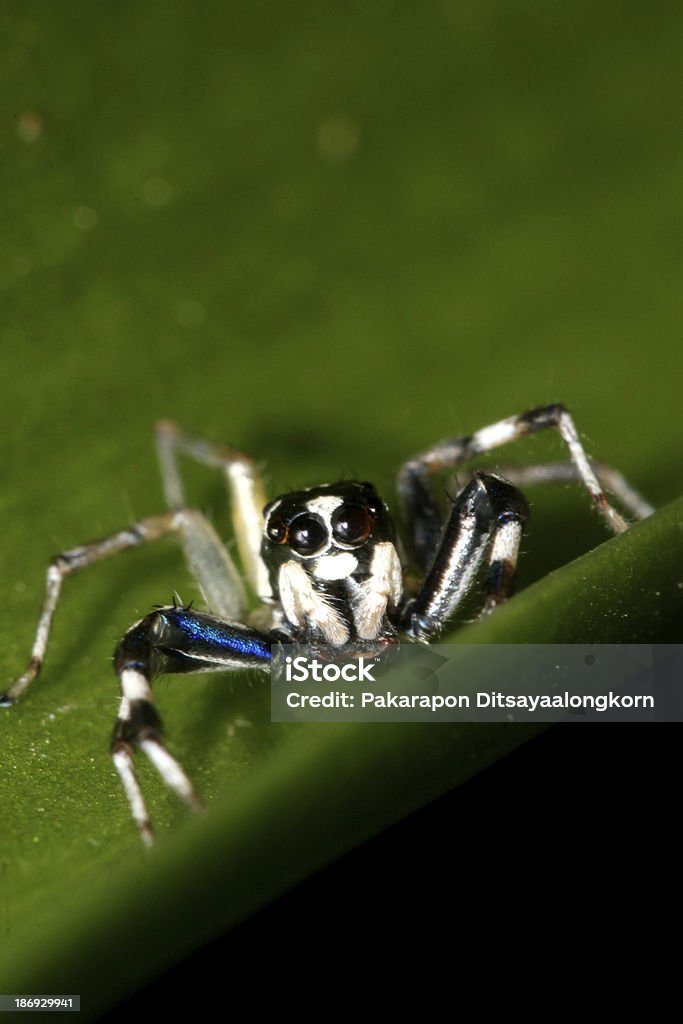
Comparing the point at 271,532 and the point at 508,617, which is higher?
the point at 271,532

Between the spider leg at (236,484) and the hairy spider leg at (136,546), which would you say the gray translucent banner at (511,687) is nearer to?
the hairy spider leg at (136,546)

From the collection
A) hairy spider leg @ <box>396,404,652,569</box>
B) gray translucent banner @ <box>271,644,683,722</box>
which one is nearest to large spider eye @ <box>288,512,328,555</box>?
hairy spider leg @ <box>396,404,652,569</box>

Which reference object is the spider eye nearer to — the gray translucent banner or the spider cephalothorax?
the spider cephalothorax

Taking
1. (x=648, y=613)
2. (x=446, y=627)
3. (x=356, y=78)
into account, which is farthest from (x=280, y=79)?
(x=648, y=613)

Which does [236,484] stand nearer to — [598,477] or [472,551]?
[472,551]

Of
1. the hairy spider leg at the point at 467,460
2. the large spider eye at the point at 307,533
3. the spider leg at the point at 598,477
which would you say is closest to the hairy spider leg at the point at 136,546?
the large spider eye at the point at 307,533

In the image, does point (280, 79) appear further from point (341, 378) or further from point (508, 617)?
point (508, 617)
